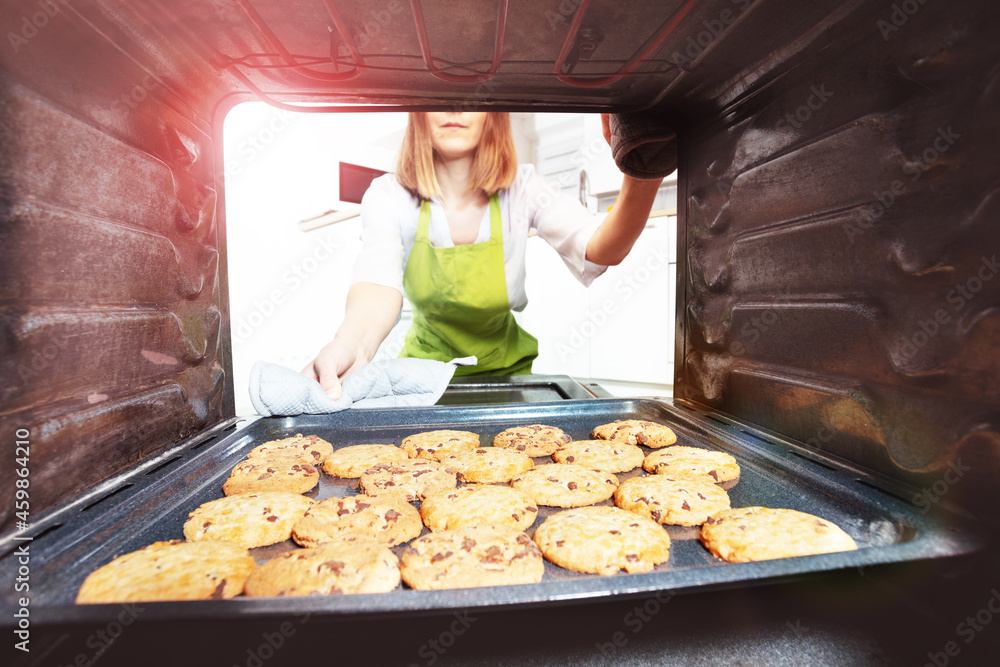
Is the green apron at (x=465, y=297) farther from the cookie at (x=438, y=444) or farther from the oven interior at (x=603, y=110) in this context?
the oven interior at (x=603, y=110)

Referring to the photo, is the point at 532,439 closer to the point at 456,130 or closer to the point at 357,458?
the point at 357,458

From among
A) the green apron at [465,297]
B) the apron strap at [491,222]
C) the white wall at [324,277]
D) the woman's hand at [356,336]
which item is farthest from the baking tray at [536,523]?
the white wall at [324,277]

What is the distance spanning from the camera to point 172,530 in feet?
2.63

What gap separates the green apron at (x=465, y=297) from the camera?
97.2 inches

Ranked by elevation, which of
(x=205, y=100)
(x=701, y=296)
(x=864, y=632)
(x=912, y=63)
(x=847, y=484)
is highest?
(x=205, y=100)

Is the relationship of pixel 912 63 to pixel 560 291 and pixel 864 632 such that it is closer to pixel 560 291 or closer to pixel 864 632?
pixel 864 632

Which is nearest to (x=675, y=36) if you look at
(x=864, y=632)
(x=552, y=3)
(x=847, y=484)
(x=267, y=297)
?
(x=552, y=3)

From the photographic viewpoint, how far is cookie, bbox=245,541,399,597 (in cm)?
65

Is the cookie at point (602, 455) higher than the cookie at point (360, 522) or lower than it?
higher

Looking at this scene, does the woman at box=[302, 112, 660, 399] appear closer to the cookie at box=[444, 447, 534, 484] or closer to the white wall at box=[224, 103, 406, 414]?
the cookie at box=[444, 447, 534, 484]

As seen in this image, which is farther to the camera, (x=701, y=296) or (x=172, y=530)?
(x=701, y=296)

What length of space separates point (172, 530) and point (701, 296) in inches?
48.7

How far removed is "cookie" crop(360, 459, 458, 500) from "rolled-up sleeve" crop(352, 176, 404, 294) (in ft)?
3.85

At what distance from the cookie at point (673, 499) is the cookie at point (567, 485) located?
0.12ft
